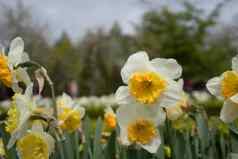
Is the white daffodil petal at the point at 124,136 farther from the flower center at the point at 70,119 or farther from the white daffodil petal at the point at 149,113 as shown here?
the flower center at the point at 70,119

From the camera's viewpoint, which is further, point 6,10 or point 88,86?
point 6,10

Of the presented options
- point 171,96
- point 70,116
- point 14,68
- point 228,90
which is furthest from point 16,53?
point 228,90

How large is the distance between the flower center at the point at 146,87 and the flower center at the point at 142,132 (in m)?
0.06

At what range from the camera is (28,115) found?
992mm

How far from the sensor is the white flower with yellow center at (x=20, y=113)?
3.24 feet

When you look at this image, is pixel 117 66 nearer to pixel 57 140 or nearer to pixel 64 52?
pixel 64 52

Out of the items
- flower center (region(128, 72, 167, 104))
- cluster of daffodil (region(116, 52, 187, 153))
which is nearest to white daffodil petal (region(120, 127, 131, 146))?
cluster of daffodil (region(116, 52, 187, 153))

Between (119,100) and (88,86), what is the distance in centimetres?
1565

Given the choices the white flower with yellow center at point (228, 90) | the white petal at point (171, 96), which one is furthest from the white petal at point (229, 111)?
the white petal at point (171, 96)

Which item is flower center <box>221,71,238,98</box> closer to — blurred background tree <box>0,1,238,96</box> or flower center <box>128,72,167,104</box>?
flower center <box>128,72,167,104</box>

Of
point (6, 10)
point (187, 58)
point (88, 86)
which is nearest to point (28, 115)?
point (187, 58)

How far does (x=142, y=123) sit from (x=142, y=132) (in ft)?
0.08

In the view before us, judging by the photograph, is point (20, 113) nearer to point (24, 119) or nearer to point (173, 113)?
point (24, 119)

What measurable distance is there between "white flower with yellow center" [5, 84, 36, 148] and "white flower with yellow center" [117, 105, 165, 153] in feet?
0.69
